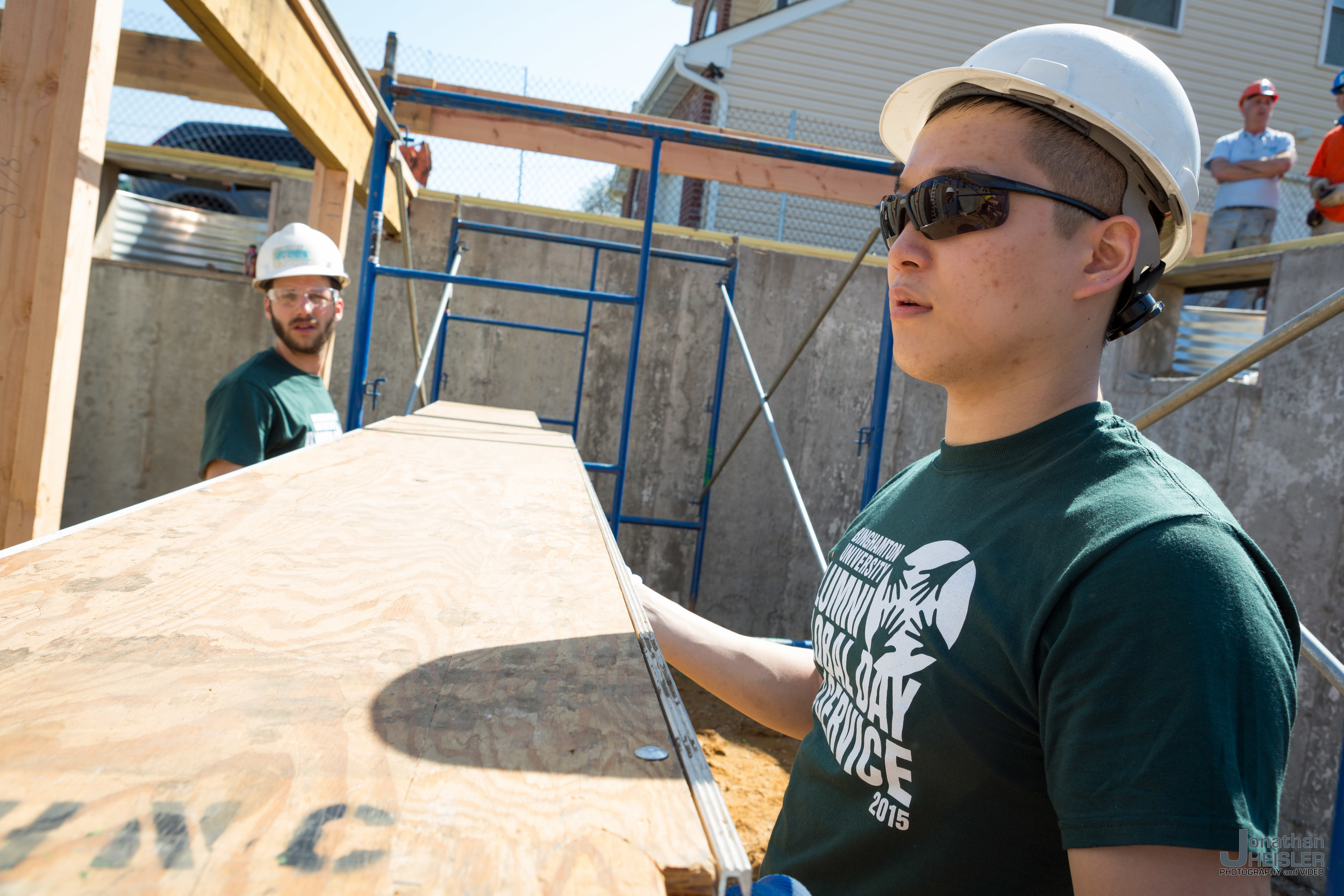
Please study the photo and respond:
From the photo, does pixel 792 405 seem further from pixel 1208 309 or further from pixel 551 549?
pixel 551 549

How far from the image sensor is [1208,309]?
18.7ft

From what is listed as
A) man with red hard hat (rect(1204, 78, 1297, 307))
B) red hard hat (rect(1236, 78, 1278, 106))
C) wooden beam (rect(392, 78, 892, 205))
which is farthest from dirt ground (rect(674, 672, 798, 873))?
red hard hat (rect(1236, 78, 1278, 106))

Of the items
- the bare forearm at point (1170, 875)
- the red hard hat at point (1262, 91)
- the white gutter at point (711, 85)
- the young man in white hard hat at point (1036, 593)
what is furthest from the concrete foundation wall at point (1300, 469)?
the white gutter at point (711, 85)

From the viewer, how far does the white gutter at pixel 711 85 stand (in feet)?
36.3

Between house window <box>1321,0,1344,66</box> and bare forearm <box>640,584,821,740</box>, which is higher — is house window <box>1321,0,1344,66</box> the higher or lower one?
the higher one

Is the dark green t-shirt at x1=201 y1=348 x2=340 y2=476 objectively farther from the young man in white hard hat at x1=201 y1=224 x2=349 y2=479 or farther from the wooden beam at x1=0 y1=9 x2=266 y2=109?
the wooden beam at x1=0 y1=9 x2=266 y2=109

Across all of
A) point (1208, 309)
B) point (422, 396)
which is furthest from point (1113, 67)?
point (1208, 309)

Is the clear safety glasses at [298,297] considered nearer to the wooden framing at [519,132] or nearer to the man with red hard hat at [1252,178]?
the wooden framing at [519,132]

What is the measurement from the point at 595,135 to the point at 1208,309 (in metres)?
4.35

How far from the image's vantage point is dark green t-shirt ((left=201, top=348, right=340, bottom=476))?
3.14 meters

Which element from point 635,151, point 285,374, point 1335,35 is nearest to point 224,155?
point 635,151

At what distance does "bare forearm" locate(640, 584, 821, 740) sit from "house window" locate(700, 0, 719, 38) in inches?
560

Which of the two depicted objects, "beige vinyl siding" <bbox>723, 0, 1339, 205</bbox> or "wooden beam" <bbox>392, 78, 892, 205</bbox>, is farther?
"beige vinyl siding" <bbox>723, 0, 1339, 205</bbox>

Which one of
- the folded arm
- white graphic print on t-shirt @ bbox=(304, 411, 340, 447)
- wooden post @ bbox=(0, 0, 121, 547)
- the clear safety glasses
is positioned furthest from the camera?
the folded arm
